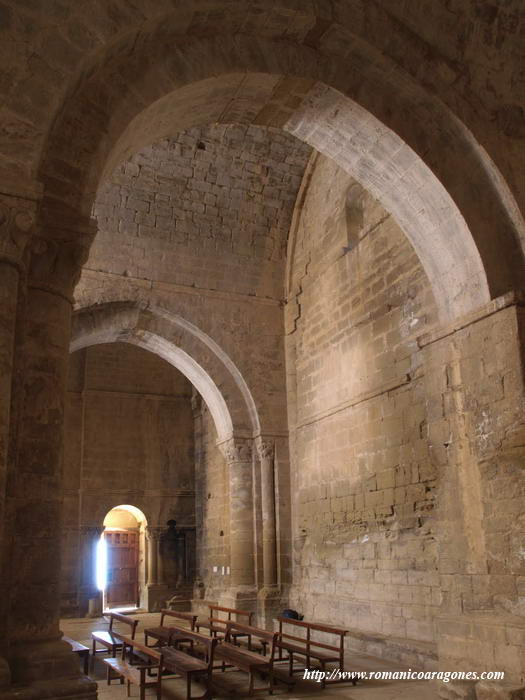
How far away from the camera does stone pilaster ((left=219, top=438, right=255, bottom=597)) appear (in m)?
11.1

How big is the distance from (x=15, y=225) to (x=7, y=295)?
44cm

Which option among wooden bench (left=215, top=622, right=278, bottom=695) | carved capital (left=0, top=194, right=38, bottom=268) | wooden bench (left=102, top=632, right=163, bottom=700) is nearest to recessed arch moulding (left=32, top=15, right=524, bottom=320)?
Answer: carved capital (left=0, top=194, right=38, bottom=268)

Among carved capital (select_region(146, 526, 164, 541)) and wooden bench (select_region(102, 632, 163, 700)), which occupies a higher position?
carved capital (select_region(146, 526, 164, 541))

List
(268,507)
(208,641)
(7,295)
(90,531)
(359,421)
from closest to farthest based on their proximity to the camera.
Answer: (7,295) < (208,641) < (359,421) < (268,507) < (90,531)

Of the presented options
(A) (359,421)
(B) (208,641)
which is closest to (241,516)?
(A) (359,421)

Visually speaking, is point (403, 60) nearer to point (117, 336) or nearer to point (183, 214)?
point (183, 214)

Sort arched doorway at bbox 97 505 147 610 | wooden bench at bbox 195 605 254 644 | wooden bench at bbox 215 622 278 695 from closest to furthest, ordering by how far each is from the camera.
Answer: wooden bench at bbox 215 622 278 695 < wooden bench at bbox 195 605 254 644 < arched doorway at bbox 97 505 147 610

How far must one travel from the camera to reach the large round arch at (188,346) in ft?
36.7

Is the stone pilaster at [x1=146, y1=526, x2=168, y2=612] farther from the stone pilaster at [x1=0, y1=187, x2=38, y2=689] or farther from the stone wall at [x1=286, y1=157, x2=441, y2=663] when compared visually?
the stone pilaster at [x1=0, y1=187, x2=38, y2=689]

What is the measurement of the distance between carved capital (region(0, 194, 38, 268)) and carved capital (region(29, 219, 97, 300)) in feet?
1.29

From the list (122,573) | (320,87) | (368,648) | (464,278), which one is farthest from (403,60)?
(122,573)

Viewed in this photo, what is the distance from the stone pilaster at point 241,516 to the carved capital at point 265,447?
226 millimetres

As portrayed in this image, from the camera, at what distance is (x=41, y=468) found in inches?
166

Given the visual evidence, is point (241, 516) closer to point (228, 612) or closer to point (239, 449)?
point (239, 449)
